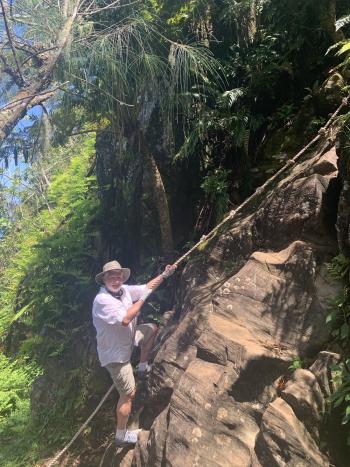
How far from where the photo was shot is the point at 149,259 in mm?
7410

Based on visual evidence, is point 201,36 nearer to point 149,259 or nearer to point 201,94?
point 201,94

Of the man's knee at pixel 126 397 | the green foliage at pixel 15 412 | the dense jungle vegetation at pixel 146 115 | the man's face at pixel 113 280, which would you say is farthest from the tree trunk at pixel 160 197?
the green foliage at pixel 15 412

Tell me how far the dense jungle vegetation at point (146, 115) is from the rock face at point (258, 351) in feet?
3.38

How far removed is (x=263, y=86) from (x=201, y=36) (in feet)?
5.18

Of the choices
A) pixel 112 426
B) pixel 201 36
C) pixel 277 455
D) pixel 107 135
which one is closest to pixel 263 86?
pixel 201 36

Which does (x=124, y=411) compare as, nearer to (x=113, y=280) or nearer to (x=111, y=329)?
(x=111, y=329)

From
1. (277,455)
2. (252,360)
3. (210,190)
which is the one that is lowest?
(277,455)

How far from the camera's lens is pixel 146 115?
692 cm

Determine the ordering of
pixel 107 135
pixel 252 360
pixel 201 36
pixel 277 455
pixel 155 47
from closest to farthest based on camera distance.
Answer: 1. pixel 277 455
2. pixel 252 360
3. pixel 155 47
4. pixel 201 36
5. pixel 107 135

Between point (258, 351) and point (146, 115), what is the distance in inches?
177

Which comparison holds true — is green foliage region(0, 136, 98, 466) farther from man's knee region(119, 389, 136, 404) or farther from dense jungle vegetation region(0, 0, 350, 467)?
man's knee region(119, 389, 136, 404)

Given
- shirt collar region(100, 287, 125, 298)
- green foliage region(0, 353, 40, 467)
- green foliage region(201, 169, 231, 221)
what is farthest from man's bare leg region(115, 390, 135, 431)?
green foliage region(201, 169, 231, 221)

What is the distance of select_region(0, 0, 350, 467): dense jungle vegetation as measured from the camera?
18.1ft

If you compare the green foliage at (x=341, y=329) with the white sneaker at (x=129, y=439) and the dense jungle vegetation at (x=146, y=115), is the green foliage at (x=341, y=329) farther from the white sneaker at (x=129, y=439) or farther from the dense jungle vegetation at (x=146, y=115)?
the white sneaker at (x=129, y=439)
